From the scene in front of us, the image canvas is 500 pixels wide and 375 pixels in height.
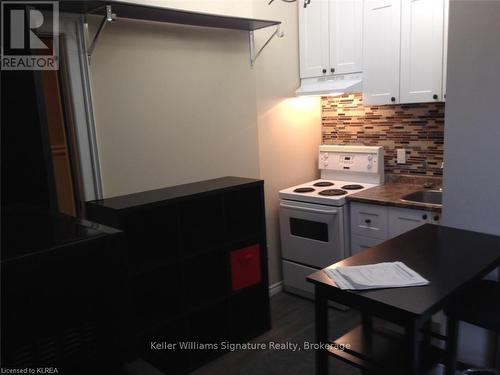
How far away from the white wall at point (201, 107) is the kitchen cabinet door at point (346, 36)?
0.36 metres

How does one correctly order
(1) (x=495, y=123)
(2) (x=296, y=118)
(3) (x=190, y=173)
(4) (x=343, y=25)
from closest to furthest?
(1) (x=495, y=123) → (3) (x=190, y=173) → (4) (x=343, y=25) → (2) (x=296, y=118)

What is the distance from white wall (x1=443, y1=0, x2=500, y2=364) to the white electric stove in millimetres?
1038

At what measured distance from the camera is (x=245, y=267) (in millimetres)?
2840

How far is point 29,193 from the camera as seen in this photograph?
773 millimetres

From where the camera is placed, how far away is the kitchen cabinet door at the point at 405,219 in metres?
2.79

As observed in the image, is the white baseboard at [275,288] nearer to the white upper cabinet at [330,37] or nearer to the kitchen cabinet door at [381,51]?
the kitchen cabinet door at [381,51]

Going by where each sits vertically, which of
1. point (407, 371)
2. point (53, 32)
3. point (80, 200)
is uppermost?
point (53, 32)

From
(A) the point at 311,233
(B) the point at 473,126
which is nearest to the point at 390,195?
(A) the point at 311,233

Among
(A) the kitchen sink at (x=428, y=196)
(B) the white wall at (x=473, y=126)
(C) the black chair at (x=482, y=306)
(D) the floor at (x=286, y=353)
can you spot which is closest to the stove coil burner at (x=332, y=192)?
(A) the kitchen sink at (x=428, y=196)

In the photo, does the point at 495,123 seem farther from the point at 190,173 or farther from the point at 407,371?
the point at 190,173

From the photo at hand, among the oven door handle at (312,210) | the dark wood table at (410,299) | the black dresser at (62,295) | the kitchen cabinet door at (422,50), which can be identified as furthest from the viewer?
the oven door handle at (312,210)

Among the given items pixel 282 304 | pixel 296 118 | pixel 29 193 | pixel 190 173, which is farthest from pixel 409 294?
pixel 296 118

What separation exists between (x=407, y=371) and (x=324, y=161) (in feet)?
8.25

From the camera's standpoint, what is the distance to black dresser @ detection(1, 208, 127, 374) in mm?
599
